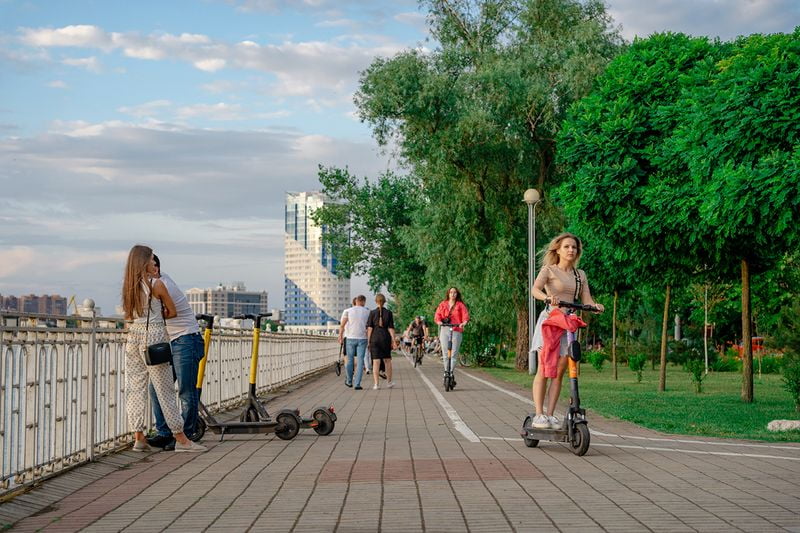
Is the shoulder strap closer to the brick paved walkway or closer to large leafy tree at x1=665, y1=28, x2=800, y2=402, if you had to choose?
the brick paved walkway

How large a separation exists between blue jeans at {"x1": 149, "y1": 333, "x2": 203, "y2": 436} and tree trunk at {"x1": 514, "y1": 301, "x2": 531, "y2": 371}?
2747 centimetres

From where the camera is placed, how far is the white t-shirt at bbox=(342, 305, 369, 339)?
80.5 ft

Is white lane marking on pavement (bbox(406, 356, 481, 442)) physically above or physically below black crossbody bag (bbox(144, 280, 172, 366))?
below

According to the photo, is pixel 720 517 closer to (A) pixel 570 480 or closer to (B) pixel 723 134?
(A) pixel 570 480

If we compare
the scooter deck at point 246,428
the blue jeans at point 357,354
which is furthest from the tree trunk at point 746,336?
the scooter deck at point 246,428

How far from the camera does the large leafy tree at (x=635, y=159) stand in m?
21.3

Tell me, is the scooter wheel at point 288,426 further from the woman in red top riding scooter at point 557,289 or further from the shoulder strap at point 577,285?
the shoulder strap at point 577,285

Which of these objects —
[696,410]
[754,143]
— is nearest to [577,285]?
[754,143]

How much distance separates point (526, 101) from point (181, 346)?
24744 mm

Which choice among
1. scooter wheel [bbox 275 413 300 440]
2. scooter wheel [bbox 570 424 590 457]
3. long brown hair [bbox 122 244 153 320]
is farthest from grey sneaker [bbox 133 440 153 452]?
scooter wheel [bbox 570 424 590 457]

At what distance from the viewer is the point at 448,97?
35.3m

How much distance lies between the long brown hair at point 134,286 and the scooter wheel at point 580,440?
4021 millimetres

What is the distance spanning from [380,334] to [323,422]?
12.3m

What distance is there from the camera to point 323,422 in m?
12.5
